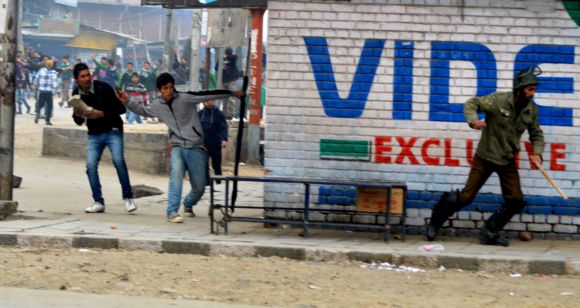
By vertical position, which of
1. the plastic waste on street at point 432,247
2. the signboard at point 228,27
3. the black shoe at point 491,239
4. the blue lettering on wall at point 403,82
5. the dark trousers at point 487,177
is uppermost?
the signboard at point 228,27

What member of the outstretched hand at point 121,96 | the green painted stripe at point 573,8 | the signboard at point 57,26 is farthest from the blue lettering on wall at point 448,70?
the signboard at point 57,26

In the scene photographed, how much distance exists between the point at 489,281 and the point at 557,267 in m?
0.85

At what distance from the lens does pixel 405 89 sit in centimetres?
1091

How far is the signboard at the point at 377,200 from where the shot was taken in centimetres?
1065

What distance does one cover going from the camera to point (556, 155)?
35.3 ft

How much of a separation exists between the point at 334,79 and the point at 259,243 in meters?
2.09

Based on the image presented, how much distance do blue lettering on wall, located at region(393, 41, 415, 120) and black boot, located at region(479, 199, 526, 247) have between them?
1421 mm

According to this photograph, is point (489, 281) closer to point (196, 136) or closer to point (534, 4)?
point (534, 4)

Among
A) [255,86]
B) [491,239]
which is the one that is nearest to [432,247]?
[491,239]

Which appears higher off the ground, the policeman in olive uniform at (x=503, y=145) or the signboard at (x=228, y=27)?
the signboard at (x=228, y=27)

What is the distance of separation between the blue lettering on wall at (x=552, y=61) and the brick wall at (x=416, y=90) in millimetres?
10

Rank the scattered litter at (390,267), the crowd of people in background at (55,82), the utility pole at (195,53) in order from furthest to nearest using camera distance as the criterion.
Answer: the crowd of people in background at (55,82), the utility pole at (195,53), the scattered litter at (390,267)

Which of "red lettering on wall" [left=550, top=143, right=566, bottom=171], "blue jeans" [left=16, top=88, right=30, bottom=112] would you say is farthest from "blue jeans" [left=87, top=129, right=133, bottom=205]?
"blue jeans" [left=16, top=88, right=30, bottom=112]

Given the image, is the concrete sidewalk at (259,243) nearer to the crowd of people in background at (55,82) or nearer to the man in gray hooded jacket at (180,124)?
the man in gray hooded jacket at (180,124)
